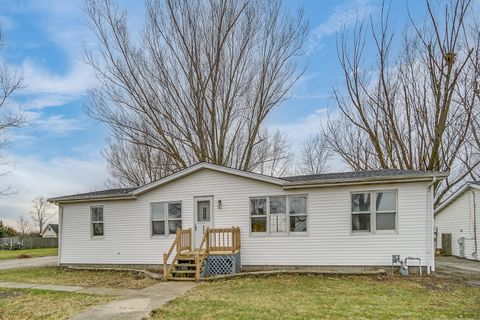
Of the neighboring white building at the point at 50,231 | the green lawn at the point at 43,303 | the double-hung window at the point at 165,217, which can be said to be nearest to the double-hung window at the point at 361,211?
the double-hung window at the point at 165,217

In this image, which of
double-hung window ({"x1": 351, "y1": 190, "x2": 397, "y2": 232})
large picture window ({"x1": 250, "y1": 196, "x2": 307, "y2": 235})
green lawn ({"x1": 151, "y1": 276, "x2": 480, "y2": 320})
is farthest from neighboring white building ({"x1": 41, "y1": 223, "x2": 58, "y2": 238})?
double-hung window ({"x1": 351, "y1": 190, "x2": 397, "y2": 232})

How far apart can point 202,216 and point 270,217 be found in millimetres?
2424

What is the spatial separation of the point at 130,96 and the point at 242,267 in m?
10.7

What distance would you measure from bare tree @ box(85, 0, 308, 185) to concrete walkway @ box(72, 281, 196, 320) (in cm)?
997

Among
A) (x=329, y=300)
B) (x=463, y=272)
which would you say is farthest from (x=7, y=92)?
(x=463, y=272)

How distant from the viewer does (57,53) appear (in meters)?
14.5

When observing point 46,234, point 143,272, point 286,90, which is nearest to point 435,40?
point 286,90

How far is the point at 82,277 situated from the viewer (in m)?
11.8

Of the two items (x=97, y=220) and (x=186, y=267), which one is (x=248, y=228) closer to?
(x=186, y=267)

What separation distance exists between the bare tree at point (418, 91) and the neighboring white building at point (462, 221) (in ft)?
7.48

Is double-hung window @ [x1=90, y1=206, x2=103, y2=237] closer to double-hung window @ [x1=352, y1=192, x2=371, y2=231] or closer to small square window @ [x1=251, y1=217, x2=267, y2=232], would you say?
small square window @ [x1=251, y1=217, x2=267, y2=232]

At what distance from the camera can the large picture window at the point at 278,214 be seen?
11.5m

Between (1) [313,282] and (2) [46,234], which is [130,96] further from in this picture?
(2) [46,234]

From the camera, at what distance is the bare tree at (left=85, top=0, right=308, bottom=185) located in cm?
1792
